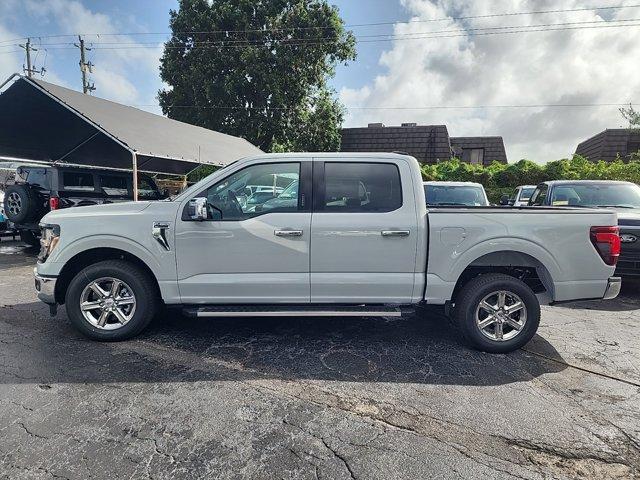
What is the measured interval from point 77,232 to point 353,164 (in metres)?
2.83

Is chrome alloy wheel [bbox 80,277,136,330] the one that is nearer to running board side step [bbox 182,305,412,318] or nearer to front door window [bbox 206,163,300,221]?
running board side step [bbox 182,305,412,318]

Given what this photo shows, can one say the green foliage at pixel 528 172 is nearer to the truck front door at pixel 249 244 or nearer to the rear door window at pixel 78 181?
the rear door window at pixel 78 181

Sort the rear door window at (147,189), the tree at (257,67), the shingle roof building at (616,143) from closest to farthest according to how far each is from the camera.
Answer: the rear door window at (147,189)
the tree at (257,67)
the shingle roof building at (616,143)

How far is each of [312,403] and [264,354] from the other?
3.25 ft

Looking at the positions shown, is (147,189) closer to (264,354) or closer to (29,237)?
(29,237)

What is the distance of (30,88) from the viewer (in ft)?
30.8

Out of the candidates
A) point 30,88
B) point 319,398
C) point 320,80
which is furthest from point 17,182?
point 320,80

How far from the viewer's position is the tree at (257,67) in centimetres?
2242

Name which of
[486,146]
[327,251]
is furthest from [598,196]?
[486,146]

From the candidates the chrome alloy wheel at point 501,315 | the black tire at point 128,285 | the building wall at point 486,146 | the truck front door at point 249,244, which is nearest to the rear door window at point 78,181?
the black tire at point 128,285

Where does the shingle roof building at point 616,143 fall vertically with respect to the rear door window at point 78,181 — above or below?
above

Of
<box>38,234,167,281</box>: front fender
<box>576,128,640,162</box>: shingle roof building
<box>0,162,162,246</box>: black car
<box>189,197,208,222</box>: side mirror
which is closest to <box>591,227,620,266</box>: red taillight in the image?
<box>189,197,208,222</box>: side mirror

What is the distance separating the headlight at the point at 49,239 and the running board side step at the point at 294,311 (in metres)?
1.48

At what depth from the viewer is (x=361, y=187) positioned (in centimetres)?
398
